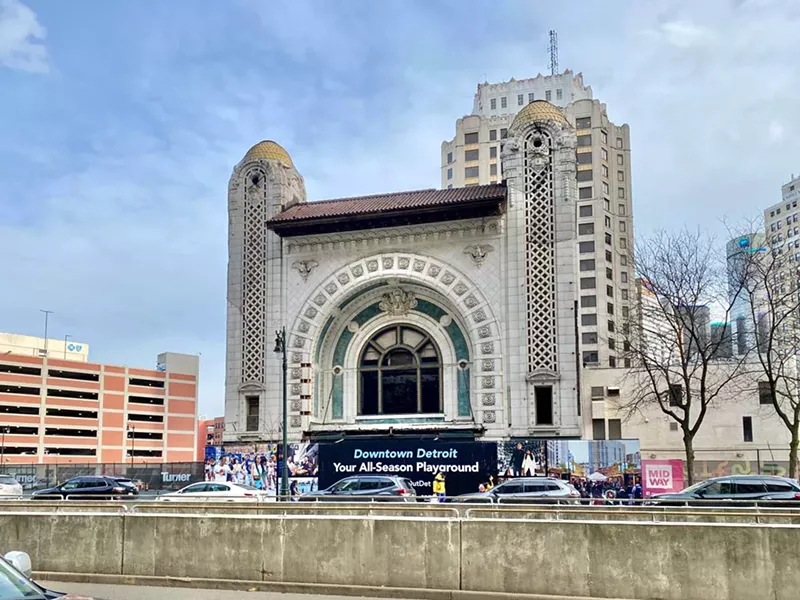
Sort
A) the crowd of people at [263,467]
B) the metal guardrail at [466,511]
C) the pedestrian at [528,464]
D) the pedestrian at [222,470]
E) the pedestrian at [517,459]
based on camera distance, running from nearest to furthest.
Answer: the metal guardrail at [466,511], the pedestrian at [528,464], the pedestrian at [517,459], the crowd of people at [263,467], the pedestrian at [222,470]

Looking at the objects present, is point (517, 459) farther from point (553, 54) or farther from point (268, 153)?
point (553, 54)

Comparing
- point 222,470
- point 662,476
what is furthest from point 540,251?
point 222,470

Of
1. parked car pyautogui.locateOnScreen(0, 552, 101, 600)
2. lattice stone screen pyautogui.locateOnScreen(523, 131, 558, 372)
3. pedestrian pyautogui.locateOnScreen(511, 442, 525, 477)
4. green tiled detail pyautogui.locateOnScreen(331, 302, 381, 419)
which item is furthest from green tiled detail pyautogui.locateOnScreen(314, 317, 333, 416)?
parked car pyautogui.locateOnScreen(0, 552, 101, 600)

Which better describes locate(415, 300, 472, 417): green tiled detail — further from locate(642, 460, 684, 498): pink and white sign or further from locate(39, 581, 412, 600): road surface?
locate(39, 581, 412, 600): road surface

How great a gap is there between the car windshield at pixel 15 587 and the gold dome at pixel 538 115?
35.5m

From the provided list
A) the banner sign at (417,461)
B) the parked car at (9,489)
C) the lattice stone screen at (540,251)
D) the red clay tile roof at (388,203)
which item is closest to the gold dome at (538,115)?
the lattice stone screen at (540,251)

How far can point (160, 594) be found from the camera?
45.5 feet

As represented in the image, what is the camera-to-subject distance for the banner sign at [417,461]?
112 feet

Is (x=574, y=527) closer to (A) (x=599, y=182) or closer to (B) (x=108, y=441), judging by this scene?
(A) (x=599, y=182)

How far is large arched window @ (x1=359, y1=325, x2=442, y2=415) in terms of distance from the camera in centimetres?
4078

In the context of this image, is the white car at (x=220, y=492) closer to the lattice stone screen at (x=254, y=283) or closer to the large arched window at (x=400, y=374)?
the lattice stone screen at (x=254, y=283)

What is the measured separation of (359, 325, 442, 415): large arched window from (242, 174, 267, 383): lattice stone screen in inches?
210

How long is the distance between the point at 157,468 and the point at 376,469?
19.3 meters

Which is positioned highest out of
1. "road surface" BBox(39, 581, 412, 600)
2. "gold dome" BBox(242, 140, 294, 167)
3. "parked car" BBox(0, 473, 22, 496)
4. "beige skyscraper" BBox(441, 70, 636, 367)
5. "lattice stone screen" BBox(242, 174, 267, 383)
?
"beige skyscraper" BBox(441, 70, 636, 367)
